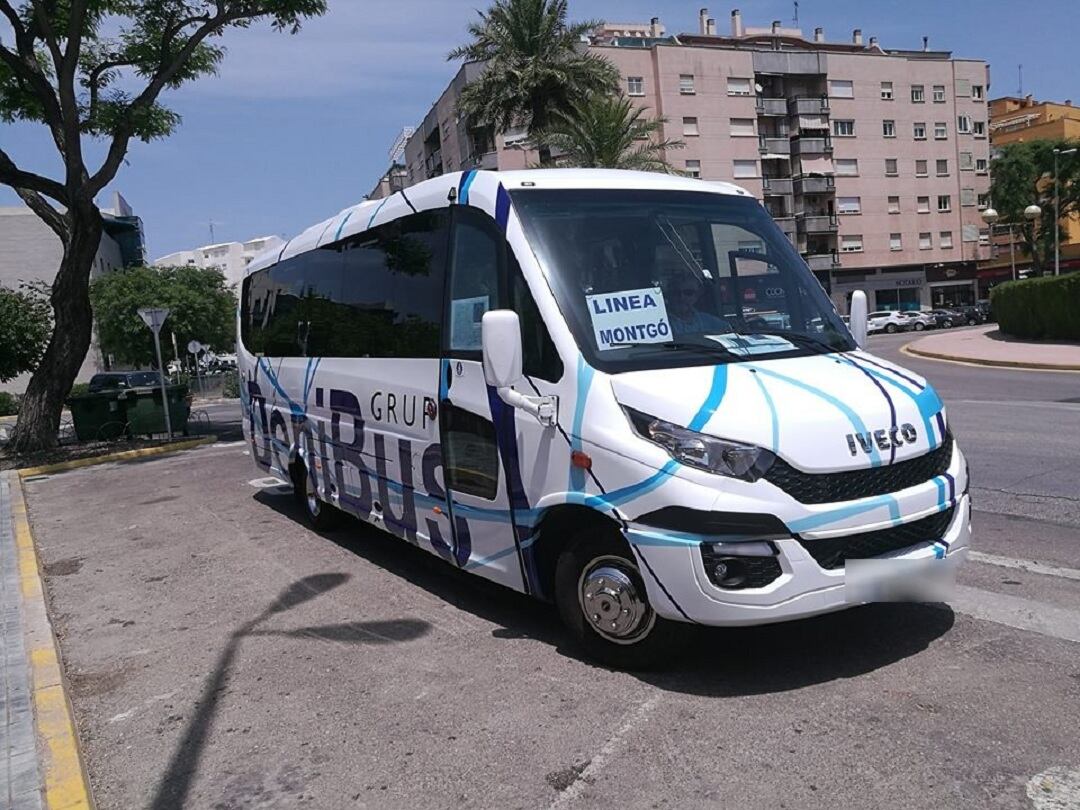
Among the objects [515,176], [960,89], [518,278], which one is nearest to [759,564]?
[518,278]

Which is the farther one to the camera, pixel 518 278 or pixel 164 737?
pixel 518 278

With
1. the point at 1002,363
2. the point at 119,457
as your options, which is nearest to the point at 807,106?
the point at 1002,363

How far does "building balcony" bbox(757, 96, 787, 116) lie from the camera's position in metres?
56.3

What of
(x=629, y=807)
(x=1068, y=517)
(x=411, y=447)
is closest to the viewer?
(x=629, y=807)

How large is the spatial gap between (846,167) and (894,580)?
5986cm

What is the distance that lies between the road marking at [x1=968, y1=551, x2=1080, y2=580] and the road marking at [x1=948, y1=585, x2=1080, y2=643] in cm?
58

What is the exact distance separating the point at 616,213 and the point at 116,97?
1811 centimetres

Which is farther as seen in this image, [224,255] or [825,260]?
[224,255]

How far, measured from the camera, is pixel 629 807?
122 inches

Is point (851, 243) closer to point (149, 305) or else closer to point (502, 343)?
point (149, 305)

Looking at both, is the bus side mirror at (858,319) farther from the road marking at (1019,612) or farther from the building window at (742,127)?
the building window at (742,127)

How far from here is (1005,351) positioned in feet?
80.7

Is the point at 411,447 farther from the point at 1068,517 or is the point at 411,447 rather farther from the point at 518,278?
the point at 1068,517

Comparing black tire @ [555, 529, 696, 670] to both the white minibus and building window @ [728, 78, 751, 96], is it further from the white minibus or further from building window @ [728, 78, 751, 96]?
building window @ [728, 78, 751, 96]
